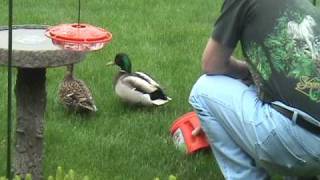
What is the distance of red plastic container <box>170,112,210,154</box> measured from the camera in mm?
4422

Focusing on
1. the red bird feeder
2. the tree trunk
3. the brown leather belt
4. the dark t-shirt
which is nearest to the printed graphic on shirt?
the dark t-shirt

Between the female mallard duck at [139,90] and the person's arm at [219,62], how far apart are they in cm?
161

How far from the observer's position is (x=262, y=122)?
3322mm

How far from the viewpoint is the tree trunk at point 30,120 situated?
3811 millimetres

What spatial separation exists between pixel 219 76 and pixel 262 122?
1.30 ft

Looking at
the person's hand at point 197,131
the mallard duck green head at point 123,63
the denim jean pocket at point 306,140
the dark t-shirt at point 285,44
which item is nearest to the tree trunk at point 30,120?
the person's hand at point 197,131

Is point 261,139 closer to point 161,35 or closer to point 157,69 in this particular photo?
point 157,69

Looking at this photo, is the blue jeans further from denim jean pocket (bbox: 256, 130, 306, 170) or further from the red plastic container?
the red plastic container

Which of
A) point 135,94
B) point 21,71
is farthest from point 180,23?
point 21,71

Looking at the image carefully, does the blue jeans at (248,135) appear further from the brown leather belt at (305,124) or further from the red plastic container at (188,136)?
the red plastic container at (188,136)

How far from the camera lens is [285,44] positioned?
3266mm

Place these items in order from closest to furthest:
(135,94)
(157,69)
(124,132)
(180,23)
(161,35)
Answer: (124,132) < (135,94) < (157,69) < (161,35) < (180,23)

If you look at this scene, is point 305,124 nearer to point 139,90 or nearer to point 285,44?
point 285,44

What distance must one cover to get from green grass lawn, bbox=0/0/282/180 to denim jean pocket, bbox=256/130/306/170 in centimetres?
91
